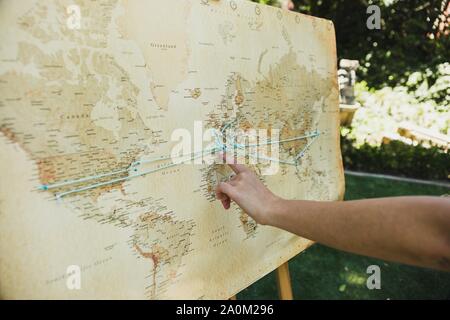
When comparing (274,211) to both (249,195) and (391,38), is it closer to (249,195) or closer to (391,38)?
(249,195)

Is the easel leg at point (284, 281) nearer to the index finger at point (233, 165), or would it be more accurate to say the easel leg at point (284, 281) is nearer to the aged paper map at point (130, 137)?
the aged paper map at point (130, 137)

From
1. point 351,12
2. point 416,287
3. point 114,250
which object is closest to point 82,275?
point 114,250

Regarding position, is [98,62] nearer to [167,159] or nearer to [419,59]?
[167,159]

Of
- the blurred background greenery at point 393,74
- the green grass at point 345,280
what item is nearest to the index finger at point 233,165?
the green grass at point 345,280

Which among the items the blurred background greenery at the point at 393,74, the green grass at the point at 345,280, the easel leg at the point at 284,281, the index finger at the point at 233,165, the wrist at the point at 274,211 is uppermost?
the blurred background greenery at the point at 393,74

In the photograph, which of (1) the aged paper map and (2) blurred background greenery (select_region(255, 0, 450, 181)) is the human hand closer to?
(1) the aged paper map
